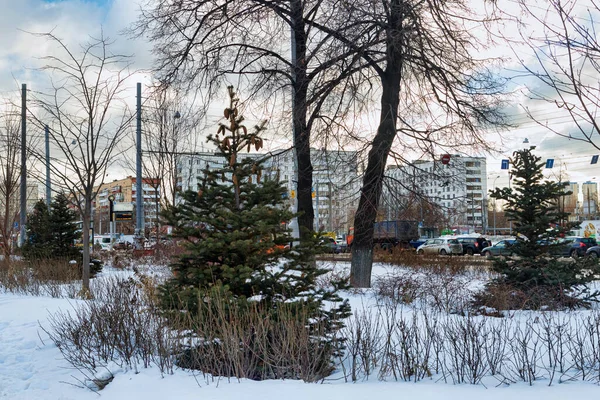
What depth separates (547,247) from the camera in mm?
9938

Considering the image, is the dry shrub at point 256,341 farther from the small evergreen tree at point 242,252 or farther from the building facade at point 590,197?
the building facade at point 590,197

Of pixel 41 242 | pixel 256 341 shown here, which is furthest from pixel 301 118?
pixel 41 242

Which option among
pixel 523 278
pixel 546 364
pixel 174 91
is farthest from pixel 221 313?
pixel 174 91

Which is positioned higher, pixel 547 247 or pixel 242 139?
pixel 242 139

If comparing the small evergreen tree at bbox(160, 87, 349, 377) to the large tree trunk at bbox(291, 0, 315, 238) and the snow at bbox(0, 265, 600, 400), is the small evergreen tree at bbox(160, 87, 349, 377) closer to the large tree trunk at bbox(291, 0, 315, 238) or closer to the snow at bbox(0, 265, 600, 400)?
the snow at bbox(0, 265, 600, 400)

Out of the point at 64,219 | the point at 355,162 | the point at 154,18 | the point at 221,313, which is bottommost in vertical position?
the point at 221,313

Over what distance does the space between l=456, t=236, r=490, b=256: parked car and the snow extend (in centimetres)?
3704

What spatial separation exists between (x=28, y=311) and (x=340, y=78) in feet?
24.2

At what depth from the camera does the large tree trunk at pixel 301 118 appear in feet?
40.0

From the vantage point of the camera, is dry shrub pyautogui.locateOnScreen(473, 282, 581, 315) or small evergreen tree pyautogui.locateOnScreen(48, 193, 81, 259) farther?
small evergreen tree pyautogui.locateOnScreen(48, 193, 81, 259)

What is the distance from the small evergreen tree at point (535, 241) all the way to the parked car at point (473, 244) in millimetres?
31262

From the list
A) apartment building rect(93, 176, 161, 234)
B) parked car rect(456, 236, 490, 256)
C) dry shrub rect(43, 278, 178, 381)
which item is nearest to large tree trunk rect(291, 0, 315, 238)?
apartment building rect(93, 176, 161, 234)

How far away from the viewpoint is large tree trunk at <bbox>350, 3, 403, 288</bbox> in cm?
1186

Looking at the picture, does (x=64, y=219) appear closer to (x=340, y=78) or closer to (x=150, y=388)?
(x=340, y=78)
